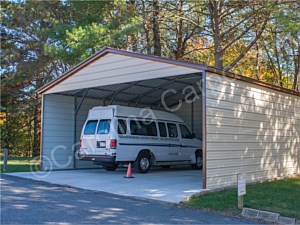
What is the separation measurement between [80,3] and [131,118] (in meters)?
8.46

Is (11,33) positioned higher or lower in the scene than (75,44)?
higher

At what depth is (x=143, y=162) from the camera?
46.4ft

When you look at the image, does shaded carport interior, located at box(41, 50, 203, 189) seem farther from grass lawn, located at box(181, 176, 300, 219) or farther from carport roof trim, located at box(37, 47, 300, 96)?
grass lawn, located at box(181, 176, 300, 219)

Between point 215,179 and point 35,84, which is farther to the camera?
point 35,84

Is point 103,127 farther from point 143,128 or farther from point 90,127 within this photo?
point 143,128

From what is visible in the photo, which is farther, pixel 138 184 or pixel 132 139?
pixel 132 139

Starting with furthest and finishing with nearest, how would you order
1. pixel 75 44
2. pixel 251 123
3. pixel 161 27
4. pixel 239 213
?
pixel 161 27 → pixel 75 44 → pixel 251 123 → pixel 239 213

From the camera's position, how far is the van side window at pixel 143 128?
13938 mm

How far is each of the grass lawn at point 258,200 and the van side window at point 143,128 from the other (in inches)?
188

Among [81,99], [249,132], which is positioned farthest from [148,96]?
[249,132]

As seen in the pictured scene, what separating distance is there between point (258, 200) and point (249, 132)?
354cm

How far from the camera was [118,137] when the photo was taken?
43.4ft

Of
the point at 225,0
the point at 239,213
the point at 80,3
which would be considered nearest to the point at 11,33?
the point at 80,3

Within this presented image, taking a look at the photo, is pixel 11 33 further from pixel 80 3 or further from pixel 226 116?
pixel 226 116
